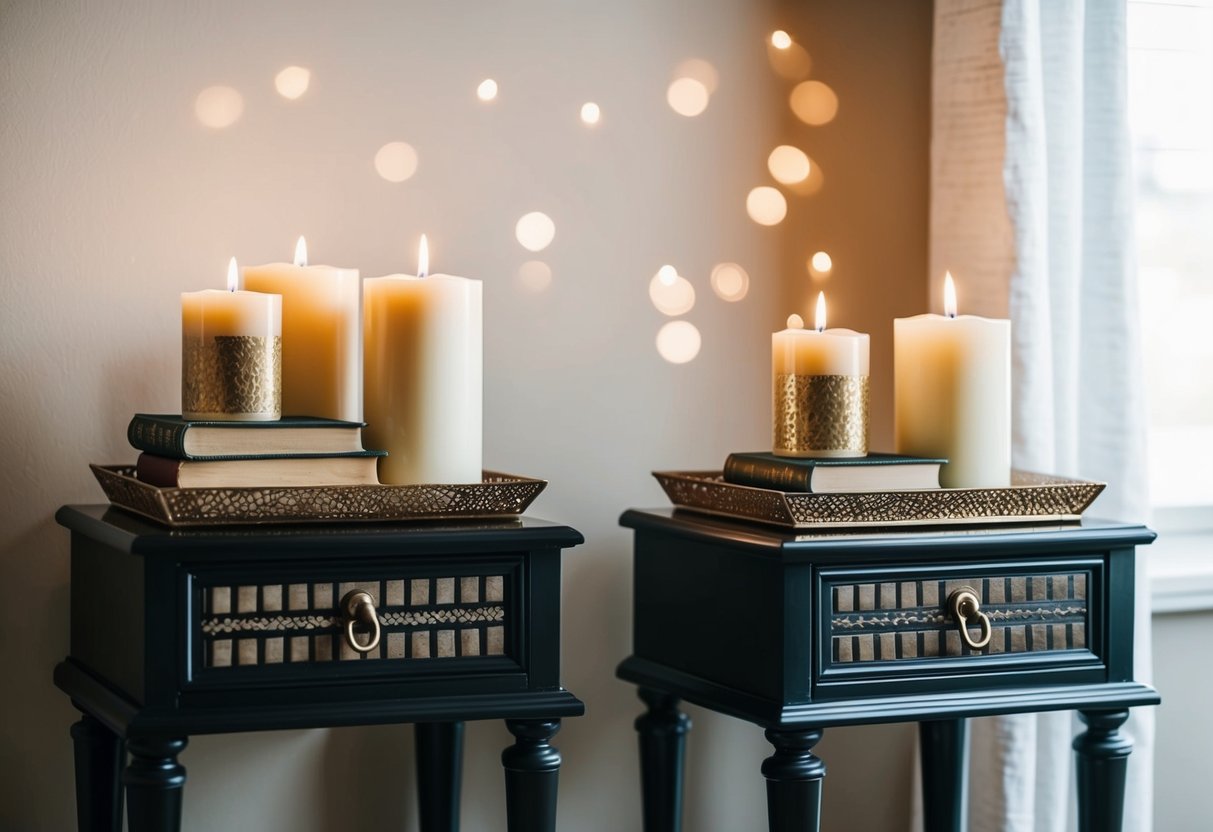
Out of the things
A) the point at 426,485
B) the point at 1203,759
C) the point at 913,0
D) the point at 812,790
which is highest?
the point at 913,0

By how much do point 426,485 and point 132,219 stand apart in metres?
0.46

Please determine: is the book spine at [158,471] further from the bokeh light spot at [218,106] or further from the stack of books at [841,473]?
the stack of books at [841,473]

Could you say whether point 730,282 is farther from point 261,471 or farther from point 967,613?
point 261,471

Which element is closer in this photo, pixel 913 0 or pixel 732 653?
pixel 732 653

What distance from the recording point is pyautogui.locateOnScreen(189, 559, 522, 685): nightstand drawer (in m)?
1.01

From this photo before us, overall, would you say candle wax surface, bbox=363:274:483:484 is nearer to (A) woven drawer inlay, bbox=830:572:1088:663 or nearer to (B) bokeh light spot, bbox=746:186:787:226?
(A) woven drawer inlay, bbox=830:572:1088:663

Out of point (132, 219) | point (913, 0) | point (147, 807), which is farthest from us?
point (913, 0)

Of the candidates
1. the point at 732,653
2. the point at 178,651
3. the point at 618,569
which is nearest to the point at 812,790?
the point at 732,653

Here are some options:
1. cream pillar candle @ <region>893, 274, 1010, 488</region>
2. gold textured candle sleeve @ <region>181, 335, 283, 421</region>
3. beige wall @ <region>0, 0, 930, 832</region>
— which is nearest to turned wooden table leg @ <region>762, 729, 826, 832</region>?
cream pillar candle @ <region>893, 274, 1010, 488</region>

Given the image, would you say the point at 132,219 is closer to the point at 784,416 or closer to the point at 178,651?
the point at 178,651

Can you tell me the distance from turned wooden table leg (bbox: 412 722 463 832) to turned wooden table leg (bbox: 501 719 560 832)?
269 millimetres

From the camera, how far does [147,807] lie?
984 mm

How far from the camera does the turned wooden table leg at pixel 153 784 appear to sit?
38.8 inches

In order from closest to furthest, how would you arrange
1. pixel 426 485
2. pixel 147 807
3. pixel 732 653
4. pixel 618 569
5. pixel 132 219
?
pixel 147 807 → pixel 426 485 → pixel 732 653 → pixel 132 219 → pixel 618 569
